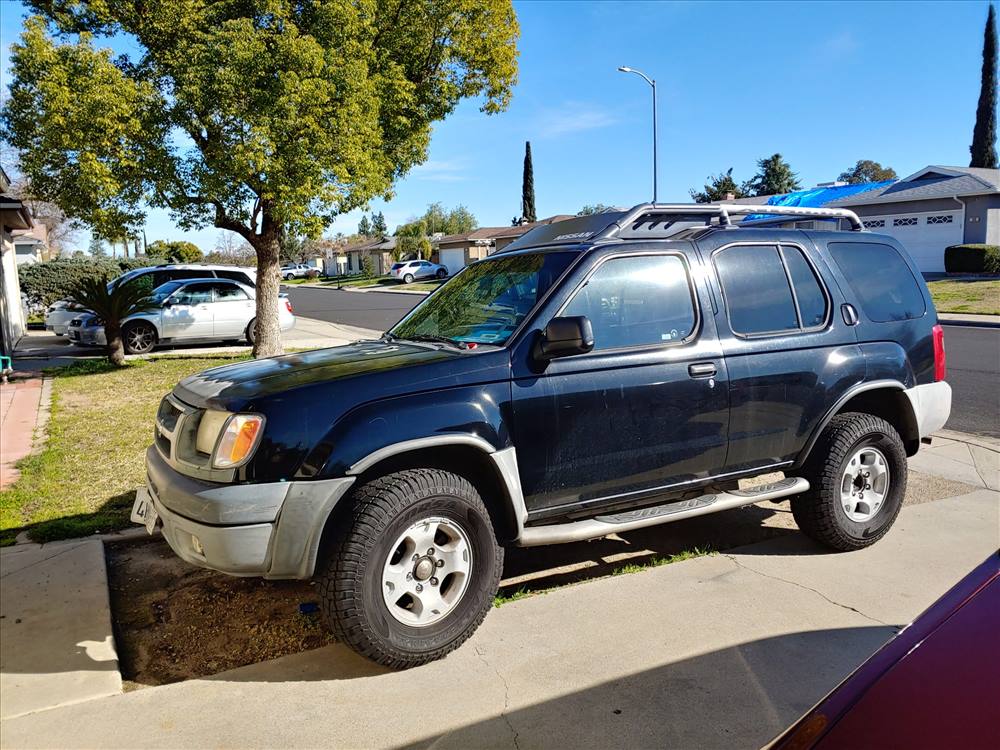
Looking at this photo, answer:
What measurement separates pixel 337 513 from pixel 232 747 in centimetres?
100

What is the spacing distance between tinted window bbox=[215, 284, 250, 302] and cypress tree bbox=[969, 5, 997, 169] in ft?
139

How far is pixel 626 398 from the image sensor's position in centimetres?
398

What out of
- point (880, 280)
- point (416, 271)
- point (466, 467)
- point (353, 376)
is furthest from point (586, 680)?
point (416, 271)

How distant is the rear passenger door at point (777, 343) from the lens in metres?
4.37

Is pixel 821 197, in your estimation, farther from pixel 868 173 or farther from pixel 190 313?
pixel 868 173

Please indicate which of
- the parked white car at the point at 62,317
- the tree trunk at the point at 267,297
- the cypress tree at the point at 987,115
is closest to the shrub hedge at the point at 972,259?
the cypress tree at the point at 987,115

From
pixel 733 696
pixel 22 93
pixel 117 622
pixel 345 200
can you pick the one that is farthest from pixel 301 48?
pixel 733 696

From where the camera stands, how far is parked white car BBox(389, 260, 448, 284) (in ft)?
172

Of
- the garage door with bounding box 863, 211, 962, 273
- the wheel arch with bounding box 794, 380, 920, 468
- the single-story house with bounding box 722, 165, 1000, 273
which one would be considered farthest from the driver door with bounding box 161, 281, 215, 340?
the garage door with bounding box 863, 211, 962, 273

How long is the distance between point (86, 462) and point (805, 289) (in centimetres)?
629

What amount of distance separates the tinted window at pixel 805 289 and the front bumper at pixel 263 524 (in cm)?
300

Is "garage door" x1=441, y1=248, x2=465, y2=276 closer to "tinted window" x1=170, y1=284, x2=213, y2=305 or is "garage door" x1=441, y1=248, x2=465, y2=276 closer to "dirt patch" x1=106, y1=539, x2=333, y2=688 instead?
"tinted window" x1=170, y1=284, x2=213, y2=305

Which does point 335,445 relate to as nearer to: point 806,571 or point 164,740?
point 164,740

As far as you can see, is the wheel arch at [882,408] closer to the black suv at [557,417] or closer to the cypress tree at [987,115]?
the black suv at [557,417]
